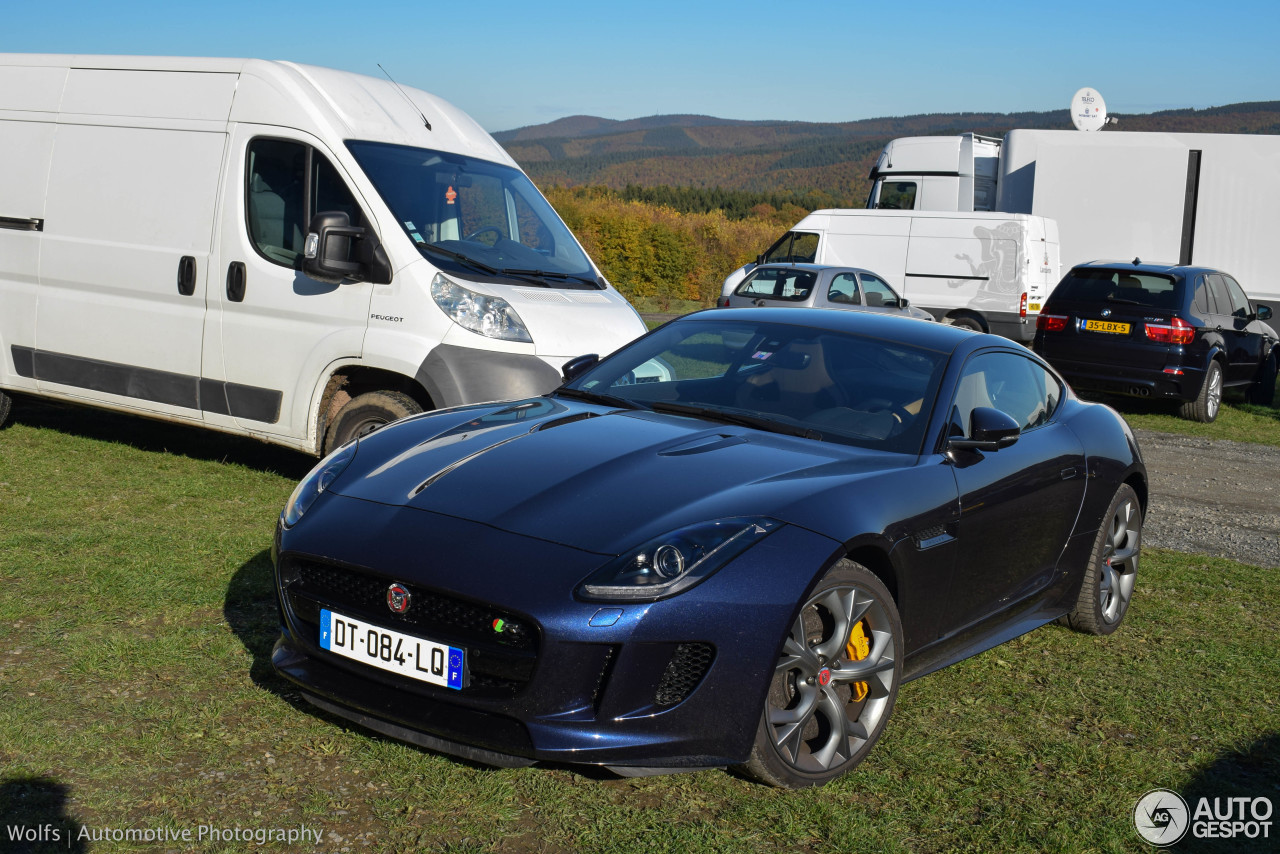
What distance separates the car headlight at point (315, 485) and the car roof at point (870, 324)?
1721mm

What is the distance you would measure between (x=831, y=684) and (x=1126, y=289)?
1108 centimetres

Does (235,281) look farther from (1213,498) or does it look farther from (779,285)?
(779,285)

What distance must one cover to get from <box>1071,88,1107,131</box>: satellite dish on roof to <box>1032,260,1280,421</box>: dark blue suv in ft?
36.9

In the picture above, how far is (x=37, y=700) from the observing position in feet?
12.6

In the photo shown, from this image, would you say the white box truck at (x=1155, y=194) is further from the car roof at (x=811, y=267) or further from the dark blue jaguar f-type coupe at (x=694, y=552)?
the dark blue jaguar f-type coupe at (x=694, y=552)

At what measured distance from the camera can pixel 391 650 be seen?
3316 millimetres

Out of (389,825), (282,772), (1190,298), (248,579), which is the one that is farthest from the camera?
(1190,298)

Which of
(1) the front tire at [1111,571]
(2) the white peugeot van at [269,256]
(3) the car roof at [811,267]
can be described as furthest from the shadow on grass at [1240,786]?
(3) the car roof at [811,267]

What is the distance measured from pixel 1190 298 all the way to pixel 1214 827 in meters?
10.8

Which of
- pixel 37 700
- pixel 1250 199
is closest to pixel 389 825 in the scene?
pixel 37 700

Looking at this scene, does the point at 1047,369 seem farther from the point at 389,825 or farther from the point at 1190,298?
the point at 1190,298

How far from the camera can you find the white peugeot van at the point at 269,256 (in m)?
6.52

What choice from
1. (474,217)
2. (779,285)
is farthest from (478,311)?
(779,285)

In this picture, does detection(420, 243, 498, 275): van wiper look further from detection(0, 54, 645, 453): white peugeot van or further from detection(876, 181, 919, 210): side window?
detection(876, 181, 919, 210): side window
